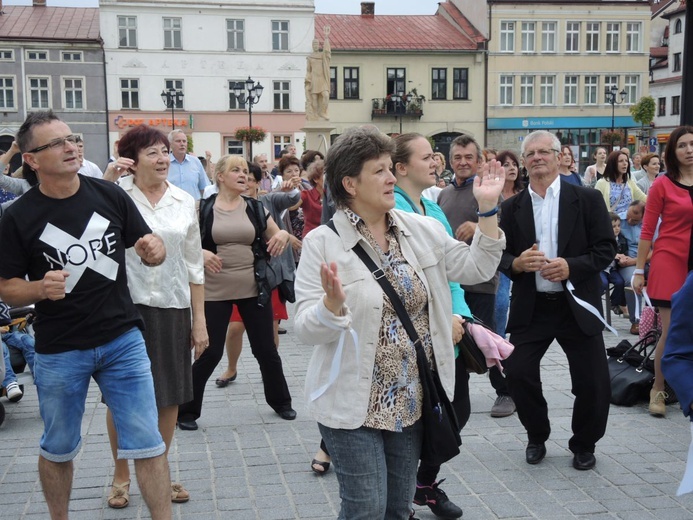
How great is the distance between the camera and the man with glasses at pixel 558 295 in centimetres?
539

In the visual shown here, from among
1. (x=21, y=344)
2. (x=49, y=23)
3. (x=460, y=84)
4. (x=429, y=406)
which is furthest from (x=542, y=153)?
(x=49, y=23)

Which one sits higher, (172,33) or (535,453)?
(172,33)

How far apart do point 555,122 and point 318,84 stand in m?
38.2

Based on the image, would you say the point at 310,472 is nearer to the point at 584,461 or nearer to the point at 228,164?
the point at 584,461

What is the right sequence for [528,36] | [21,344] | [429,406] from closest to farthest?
1. [429,406]
2. [21,344]
3. [528,36]

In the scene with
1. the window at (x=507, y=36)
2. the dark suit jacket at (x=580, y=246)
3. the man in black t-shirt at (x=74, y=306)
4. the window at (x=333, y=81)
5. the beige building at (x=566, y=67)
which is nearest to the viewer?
the man in black t-shirt at (x=74, y=306)

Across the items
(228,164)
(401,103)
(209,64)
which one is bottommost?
(228,164)

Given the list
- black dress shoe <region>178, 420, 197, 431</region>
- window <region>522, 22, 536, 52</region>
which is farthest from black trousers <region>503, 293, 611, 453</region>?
window <region>522, 22, 536, 52</region>

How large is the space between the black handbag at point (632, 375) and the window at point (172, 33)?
49.4 meters

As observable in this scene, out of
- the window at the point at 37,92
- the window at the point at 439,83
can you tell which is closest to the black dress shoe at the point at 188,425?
→ the window at the point at 37,92

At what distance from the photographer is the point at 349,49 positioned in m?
54.3

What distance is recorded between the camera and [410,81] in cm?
5553

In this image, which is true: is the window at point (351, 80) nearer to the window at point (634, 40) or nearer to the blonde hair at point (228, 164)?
the window at point (634, 40)

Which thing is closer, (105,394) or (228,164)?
(105,394)
